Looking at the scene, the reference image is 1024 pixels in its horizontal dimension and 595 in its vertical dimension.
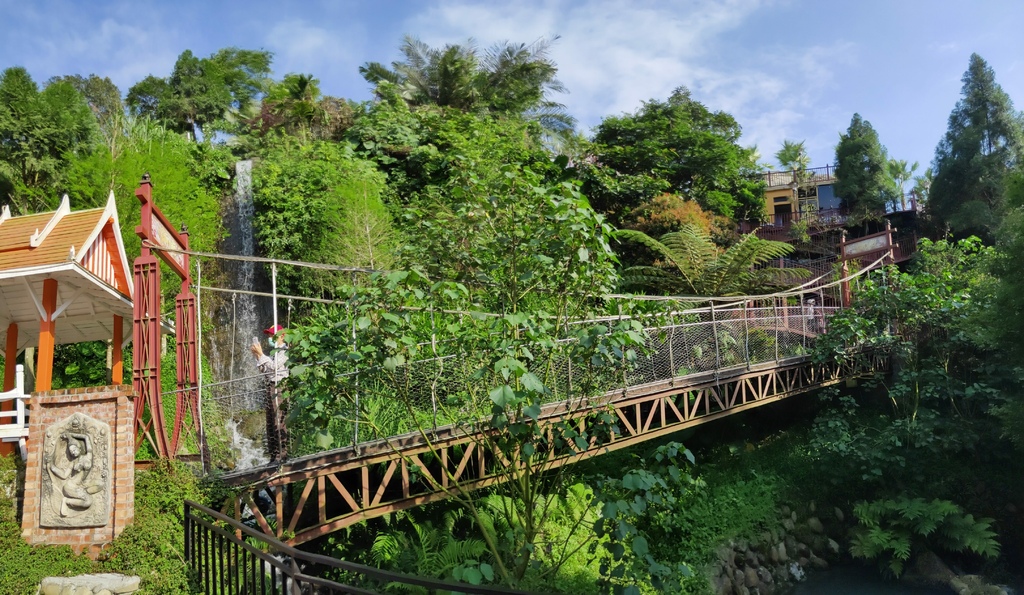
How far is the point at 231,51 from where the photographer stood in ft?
96.1

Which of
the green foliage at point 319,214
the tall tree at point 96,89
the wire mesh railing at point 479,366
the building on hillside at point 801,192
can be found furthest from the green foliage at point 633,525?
the building on hillside at point 801,192

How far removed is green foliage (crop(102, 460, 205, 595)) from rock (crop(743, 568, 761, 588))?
811cm

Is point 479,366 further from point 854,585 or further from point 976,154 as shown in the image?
point 976,154

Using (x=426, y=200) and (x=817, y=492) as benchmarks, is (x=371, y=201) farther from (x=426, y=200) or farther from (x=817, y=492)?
(x=817, y=492)

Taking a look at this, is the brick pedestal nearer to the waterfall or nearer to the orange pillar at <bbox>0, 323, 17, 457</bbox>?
the orange pillar at <bbox>0, 323, 17, 457</bbox>

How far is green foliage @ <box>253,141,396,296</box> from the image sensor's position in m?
14.2

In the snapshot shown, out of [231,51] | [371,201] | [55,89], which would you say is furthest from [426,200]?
[231,51]

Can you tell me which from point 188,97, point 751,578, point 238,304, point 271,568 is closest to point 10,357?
point 238,304

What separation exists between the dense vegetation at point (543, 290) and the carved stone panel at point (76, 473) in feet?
0.96

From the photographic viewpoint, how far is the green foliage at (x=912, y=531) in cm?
1053

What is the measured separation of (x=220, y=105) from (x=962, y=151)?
2595cm

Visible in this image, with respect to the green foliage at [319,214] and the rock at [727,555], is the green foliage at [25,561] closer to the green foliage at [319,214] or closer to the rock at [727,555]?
the rock at [727,555]

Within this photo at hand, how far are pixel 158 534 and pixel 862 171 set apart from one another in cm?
2748

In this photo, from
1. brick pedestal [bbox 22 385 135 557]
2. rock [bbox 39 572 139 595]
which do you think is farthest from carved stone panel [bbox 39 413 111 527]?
rock [bbox 39 572 139 595]
